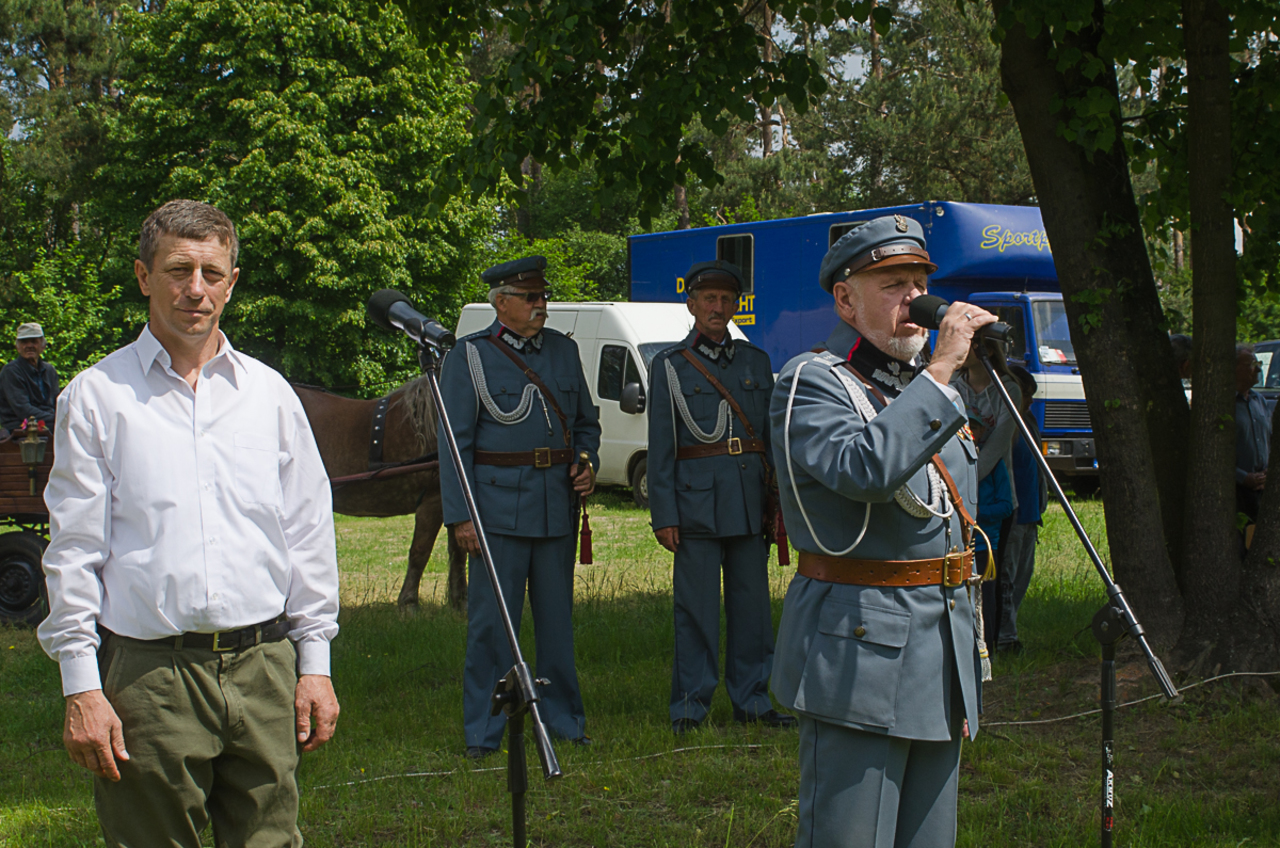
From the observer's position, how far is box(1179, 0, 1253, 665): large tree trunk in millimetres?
5145

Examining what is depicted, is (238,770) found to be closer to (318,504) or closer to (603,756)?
(318,504)

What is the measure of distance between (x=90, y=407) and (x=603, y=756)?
2.99 m

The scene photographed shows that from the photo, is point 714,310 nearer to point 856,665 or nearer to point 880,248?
point 880,248

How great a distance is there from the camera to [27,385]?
10445mm

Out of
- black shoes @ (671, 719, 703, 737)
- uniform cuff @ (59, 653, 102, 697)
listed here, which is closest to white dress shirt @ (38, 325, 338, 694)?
uniform cuff @ (59, 653, 102, 697)

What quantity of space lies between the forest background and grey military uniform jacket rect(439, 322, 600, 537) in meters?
15.7

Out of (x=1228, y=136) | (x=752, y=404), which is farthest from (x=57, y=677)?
(x=1228, y=136)

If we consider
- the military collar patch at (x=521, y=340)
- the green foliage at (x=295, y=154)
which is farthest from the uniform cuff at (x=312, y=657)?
the green foliage at (x=295, y=154)

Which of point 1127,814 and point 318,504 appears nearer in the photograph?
point 318,504

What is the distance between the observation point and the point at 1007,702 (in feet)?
Answer: 17.7

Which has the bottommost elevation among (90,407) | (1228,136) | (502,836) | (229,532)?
(502,836)

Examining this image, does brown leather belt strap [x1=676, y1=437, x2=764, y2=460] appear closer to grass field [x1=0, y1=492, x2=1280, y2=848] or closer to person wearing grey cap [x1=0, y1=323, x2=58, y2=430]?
grass field [x1=0, y1=492, x2=1280, y2=848]

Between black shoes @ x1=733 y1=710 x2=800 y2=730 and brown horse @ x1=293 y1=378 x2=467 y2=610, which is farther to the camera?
brown horse @ x1=293 y1=378 x2=467 y2=610

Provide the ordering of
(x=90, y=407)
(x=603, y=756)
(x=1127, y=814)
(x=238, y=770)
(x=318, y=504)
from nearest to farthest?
1. (x=90, y=407)
2. (x=238, y=770)
3. (x=318, y=504)
4. (x=1127, y=814)
5. (x=603, y=756)
